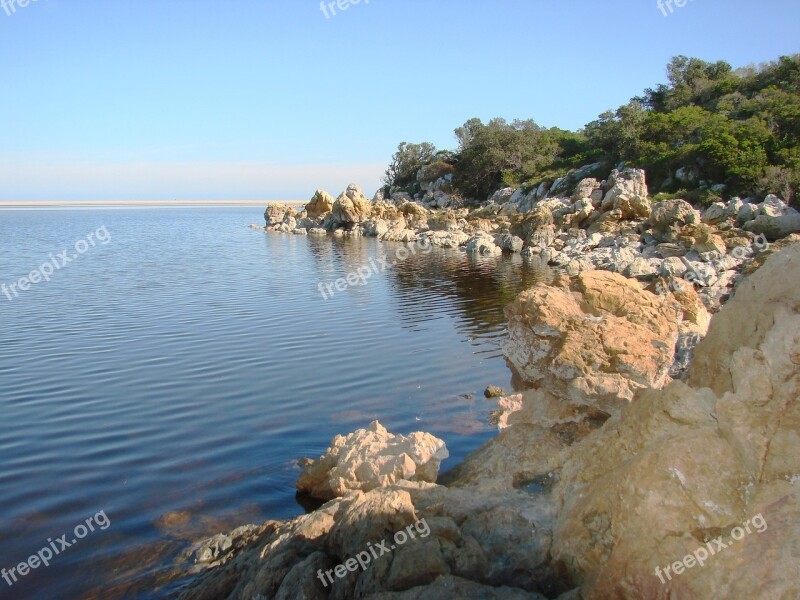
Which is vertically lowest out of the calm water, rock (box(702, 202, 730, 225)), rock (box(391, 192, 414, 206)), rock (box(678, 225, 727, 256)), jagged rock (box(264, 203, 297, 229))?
the calm water

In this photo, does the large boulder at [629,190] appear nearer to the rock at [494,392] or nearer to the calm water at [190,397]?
the calm water at [190,397]

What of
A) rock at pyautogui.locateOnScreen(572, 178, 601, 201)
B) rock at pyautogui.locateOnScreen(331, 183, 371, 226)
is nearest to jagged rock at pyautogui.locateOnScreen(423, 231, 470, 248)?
rock at pyautogui.locateOnScreen(572, 178, 601, 201)

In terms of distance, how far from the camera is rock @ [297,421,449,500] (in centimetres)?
1025

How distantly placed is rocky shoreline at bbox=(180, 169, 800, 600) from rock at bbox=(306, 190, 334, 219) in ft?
264

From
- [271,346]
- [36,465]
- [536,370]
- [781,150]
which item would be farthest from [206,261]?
[781,150]

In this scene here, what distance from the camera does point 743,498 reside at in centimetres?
551

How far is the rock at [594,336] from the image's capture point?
10.5 metres

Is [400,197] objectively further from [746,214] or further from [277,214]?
[746,214]

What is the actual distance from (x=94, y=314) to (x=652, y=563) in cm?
2662

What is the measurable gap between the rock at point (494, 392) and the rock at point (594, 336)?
4.69 metres

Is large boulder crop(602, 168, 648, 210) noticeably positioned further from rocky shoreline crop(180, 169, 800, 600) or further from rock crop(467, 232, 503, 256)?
rocky shoreline crop(180, 169, 800, 600)

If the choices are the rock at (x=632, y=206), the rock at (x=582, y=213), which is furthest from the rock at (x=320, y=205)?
the rock at (x=632, y=206)

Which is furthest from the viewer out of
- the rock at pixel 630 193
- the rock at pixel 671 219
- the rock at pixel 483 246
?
the rock at pixel 483 246

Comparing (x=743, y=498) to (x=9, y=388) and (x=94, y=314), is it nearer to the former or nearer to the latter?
(x=9, y=388)
